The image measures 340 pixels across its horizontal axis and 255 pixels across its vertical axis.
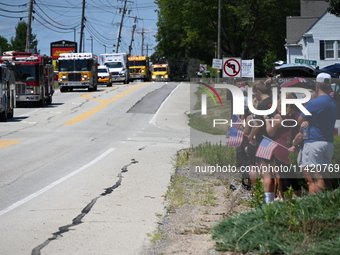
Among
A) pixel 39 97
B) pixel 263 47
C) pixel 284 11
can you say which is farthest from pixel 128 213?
pixel 263 47

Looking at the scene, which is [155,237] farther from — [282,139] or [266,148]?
[282,139]

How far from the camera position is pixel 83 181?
1409cm

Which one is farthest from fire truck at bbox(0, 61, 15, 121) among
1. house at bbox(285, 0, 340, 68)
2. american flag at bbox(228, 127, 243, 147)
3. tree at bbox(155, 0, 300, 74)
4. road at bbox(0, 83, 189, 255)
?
tree at bbox(155, 0, 300, 74)

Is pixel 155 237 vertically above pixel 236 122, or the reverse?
pixel 236 122

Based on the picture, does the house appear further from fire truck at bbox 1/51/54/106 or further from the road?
the road

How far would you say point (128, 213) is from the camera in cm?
1052

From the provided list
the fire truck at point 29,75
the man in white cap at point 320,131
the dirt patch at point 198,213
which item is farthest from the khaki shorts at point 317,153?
the fire truck at point 29,75

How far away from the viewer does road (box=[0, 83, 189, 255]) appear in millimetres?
8664

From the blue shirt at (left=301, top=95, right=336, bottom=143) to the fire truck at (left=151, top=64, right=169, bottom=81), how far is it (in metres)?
82.3

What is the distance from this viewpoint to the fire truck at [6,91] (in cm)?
3164

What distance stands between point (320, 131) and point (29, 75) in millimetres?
32576

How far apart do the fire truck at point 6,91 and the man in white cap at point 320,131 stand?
23913mm

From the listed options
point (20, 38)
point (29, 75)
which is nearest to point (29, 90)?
point (29, 75)

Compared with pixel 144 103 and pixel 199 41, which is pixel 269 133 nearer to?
pixel 144 103
